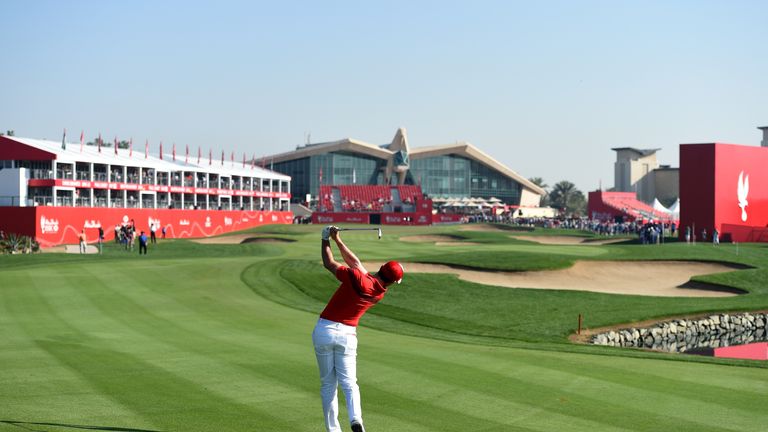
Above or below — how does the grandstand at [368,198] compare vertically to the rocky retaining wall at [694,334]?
above

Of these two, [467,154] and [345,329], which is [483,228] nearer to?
[467,154]

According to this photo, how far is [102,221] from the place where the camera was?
246ft

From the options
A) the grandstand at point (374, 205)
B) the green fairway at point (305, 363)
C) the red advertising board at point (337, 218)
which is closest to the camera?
the green fairway at point (305, 363)

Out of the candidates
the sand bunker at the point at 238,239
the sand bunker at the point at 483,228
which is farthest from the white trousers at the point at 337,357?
the sand bunker at the point at 483,228

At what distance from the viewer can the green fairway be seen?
1232 centimetres

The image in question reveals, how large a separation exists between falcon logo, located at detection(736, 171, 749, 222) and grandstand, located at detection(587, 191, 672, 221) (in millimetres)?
40309

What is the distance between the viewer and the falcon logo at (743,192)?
228ft

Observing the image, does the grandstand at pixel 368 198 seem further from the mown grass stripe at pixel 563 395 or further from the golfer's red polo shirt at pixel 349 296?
the golfer's red polo shirt at pixel 349 296

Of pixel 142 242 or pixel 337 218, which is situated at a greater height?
pixel 337 218

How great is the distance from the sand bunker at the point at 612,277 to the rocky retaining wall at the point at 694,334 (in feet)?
26.2

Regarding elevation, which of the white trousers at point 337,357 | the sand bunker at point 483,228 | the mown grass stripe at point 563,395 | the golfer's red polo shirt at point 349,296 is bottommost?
the mown grass stripe at point 563,395

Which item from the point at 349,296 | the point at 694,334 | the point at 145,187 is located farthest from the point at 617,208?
the point at 349,296

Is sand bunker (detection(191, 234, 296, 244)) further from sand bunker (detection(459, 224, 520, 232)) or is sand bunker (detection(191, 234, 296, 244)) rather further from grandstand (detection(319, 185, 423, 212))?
grandstand (detection(319, 185, 423, 212))

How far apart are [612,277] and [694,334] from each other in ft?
48.0
